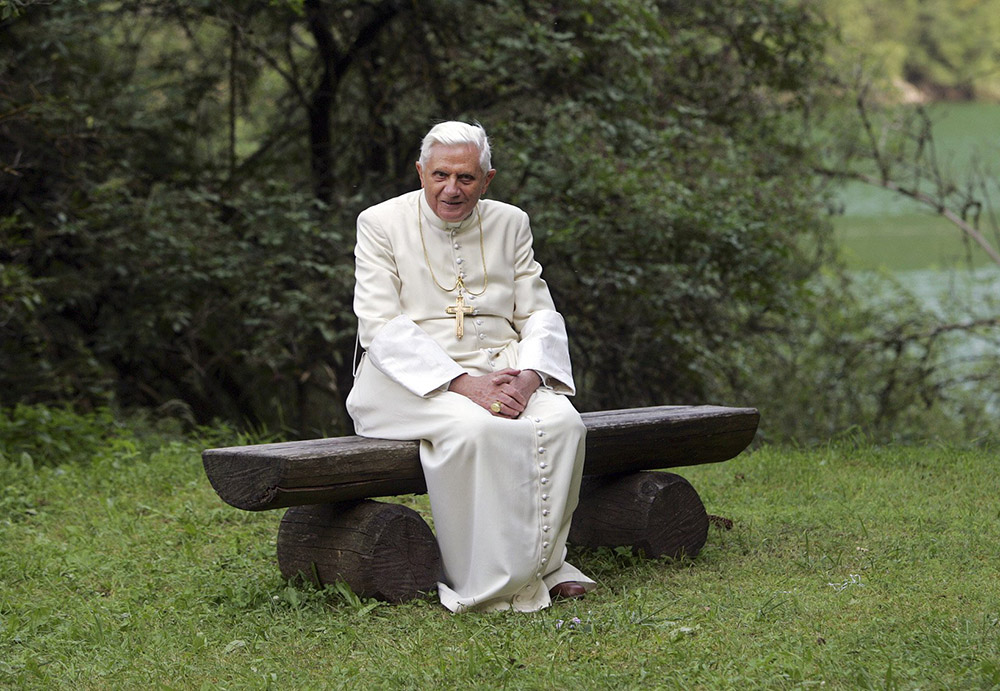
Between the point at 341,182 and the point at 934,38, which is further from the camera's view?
the point at 934,38

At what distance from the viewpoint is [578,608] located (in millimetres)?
4117

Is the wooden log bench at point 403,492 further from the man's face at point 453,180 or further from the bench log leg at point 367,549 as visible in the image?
the man's face at point 453,180

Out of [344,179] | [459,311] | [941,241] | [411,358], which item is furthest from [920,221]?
[411,358]

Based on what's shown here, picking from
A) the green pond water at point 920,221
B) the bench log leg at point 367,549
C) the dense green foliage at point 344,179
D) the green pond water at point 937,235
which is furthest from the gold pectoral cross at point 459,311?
the green pond water at point 920,221

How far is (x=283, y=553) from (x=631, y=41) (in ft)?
16.0

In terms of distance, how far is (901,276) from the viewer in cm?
1472

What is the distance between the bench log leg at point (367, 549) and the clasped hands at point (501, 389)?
0.47 meters

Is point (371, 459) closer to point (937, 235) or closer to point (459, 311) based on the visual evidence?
point (459, 311)

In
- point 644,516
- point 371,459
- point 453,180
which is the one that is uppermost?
point 453,180

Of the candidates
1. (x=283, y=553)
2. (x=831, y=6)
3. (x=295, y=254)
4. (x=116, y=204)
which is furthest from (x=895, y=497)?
(x=831, y=6)

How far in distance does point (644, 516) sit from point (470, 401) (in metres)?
0.93

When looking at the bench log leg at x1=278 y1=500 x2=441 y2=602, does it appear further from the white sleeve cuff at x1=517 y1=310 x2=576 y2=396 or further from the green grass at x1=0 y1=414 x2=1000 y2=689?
the white sleeve cuff at x1=517 y1=310 x2=576 y2=396

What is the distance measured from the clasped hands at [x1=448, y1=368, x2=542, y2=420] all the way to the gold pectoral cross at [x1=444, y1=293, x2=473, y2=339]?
21 cm

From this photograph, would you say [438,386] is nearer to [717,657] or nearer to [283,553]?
[283,553]
